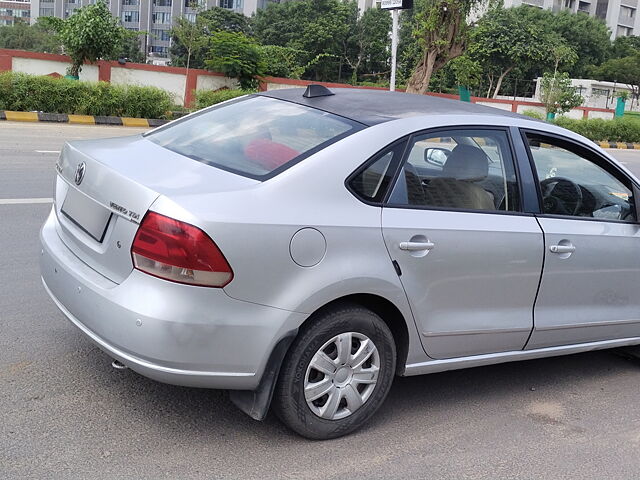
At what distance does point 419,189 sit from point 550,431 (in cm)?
140

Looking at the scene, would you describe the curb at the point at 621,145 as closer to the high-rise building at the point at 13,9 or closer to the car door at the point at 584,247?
the car door at the point at 584,247

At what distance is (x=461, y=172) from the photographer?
3850 mm

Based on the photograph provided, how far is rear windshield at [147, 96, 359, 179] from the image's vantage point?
3434 millimetres

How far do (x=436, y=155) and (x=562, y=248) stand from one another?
2.79 feet

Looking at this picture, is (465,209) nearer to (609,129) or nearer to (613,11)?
(609,129)

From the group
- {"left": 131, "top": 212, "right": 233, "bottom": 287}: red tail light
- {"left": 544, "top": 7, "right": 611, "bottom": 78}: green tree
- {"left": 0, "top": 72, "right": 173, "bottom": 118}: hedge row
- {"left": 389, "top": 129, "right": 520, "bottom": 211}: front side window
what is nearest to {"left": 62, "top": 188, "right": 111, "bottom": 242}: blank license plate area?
{"left": 131, "top": 212, "right": 233, "bottom": 287}: red tail light

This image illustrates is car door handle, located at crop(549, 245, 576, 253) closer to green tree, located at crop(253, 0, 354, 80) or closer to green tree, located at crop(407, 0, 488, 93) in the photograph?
green tree, located at crop(407, 0, 488, 93)

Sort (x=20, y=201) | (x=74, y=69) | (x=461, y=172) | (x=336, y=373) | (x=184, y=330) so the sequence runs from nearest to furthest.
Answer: (x=184, y=330) < (x=336, y=373) < (x=461, y=172) < (x=20, y=201) < (x=74, y=69)

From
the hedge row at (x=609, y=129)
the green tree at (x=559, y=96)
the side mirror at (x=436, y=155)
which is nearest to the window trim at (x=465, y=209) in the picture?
the side mirror at (x=436, y=155)

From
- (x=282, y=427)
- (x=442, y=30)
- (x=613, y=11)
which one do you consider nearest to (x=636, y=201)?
(x=282, y=427)

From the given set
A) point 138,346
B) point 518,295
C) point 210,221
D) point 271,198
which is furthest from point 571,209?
point 138,346

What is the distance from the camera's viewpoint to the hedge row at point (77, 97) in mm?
17828

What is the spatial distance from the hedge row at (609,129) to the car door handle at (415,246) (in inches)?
1117

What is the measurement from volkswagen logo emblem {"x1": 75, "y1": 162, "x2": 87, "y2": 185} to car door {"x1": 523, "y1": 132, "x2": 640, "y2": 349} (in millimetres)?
2268
